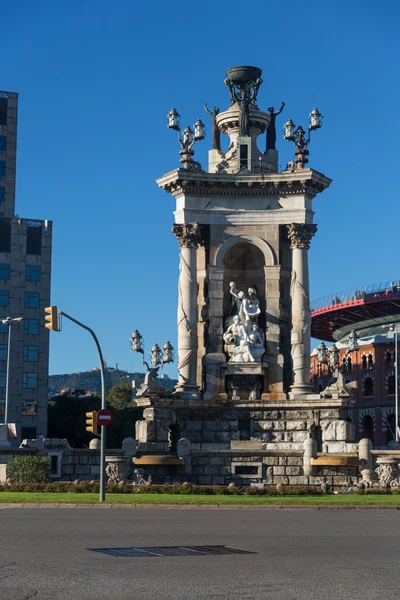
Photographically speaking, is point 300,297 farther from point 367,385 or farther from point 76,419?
point 367,385

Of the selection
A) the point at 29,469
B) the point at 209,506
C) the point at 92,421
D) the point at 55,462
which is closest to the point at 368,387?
the point at 55,462

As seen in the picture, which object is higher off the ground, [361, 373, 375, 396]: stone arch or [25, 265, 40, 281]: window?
[25, 265, 40, 281]: window

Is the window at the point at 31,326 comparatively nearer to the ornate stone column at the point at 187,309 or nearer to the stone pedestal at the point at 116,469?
the ornate stone column at the point at 187,309

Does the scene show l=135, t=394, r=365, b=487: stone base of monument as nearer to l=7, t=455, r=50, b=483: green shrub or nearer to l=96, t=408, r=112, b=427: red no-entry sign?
l=7, t=455, r=50, b=483: green shrub

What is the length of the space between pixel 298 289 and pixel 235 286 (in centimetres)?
329

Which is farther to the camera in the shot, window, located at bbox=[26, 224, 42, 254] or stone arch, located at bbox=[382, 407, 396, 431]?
stone arch, located at bbox=[382, 407, 396, 431]

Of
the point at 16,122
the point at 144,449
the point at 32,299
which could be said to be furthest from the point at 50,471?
the point at 16,122

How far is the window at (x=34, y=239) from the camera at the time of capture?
9888 cm

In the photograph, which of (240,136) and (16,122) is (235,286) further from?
(16,122)

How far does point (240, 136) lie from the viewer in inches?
2224

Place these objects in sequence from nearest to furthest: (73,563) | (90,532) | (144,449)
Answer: (73,563), (90,532), (144,449)

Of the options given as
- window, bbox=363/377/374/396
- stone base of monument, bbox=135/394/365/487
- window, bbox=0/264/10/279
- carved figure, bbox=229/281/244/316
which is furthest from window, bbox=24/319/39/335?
stone base of monument, bbox=135/394/365/487

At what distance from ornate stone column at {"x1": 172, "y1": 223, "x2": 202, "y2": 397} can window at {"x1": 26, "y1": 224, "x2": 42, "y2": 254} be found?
4695 centimetres

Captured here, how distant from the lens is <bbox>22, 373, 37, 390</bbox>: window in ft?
315
